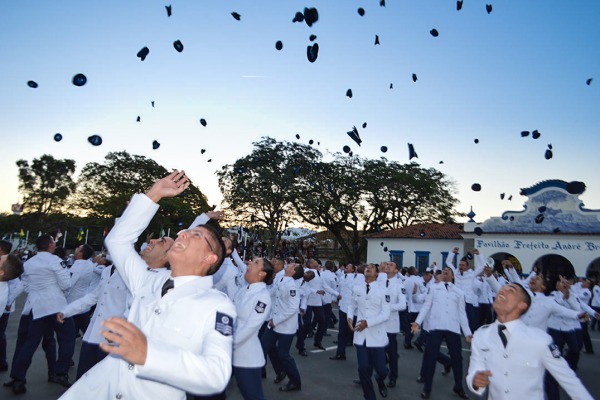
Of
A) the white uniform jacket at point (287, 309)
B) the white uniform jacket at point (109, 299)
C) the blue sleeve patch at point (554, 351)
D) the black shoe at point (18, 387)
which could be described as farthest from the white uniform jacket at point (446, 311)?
the black shoe at point (18, 387)

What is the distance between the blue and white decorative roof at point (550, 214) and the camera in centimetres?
2852

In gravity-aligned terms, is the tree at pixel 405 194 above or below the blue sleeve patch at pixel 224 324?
above

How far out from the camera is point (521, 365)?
3389 mm

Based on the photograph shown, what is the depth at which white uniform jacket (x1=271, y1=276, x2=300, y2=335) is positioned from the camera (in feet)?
24.0

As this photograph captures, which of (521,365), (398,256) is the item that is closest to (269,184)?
(398,256)

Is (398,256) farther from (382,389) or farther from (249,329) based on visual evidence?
(249,329)

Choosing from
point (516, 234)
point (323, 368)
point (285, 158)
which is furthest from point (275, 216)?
point (323, 368)

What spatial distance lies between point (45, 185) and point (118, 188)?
8834mm

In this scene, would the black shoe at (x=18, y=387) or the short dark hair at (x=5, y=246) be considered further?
the short dark hair at (x=5, y=246)

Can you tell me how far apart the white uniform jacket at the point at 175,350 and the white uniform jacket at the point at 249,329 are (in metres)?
2.55

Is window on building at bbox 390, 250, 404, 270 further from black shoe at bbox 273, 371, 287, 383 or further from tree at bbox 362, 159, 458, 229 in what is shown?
black shoe at bbox 273, 371, 287, 383

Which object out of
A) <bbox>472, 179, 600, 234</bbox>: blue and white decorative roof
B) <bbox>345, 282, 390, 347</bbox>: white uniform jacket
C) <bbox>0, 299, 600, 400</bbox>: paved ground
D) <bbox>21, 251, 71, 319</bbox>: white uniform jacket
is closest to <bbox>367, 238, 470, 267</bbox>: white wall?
<bbox>472, 179, 600, 234</bbox>: blue and white decorative roof

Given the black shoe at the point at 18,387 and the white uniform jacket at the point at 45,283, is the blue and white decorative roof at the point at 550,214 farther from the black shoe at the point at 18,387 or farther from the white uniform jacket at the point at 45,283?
the black shoe at the point at 18,387

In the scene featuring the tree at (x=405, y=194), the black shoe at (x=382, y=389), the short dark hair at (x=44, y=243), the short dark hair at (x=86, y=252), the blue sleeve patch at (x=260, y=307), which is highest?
the tree at (x=405, y=194)
